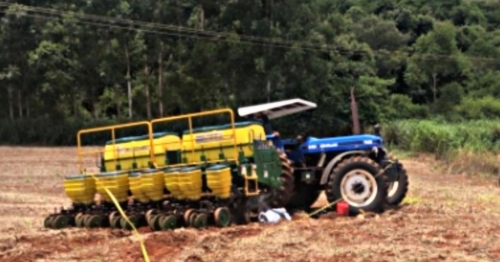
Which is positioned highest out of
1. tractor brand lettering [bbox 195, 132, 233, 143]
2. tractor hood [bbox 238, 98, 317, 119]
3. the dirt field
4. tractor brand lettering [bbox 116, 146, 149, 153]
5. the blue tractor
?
tractor hood [bbox 238, 98, 317, 119]

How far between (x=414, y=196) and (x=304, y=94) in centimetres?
2949

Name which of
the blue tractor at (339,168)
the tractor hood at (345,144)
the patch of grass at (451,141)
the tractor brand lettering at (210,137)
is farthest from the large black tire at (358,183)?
the patch of grass at (451,141)

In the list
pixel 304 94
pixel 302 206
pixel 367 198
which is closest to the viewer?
pixel 367 198

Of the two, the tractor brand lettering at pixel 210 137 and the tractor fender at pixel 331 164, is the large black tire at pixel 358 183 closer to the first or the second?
the tractor fender at pixel 331 164

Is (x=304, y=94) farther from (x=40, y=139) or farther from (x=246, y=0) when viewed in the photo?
(x=40, y=139)

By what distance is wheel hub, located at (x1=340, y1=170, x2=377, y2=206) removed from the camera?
552 inches

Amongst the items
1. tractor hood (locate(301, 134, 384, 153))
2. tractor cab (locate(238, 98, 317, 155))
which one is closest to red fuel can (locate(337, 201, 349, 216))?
tractor hood (locate(301, 134, 384, 153))

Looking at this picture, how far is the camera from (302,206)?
15469 millimetres

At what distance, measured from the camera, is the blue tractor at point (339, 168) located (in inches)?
551

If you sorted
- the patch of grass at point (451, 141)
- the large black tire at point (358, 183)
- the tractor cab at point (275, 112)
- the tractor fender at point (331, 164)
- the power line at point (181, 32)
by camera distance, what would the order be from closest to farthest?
the large black tire at point (358, 183) < the tractor fender at point (331, 164) < the tractor cab at point (275, 112) < the patch of grass at point (451, 141) < the power line at point (181, 32)

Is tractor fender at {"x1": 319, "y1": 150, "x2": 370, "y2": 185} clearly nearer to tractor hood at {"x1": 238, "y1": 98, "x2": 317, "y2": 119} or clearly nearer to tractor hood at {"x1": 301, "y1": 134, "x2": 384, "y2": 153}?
tractor hood at {"x1": 301, "y1": 134, "x2": 384, "y2": 153}

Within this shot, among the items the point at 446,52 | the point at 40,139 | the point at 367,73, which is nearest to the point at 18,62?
the point at 40,139

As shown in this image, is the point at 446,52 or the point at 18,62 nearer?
the point at 18,62

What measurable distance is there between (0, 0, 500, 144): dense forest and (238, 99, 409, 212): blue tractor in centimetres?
3114
